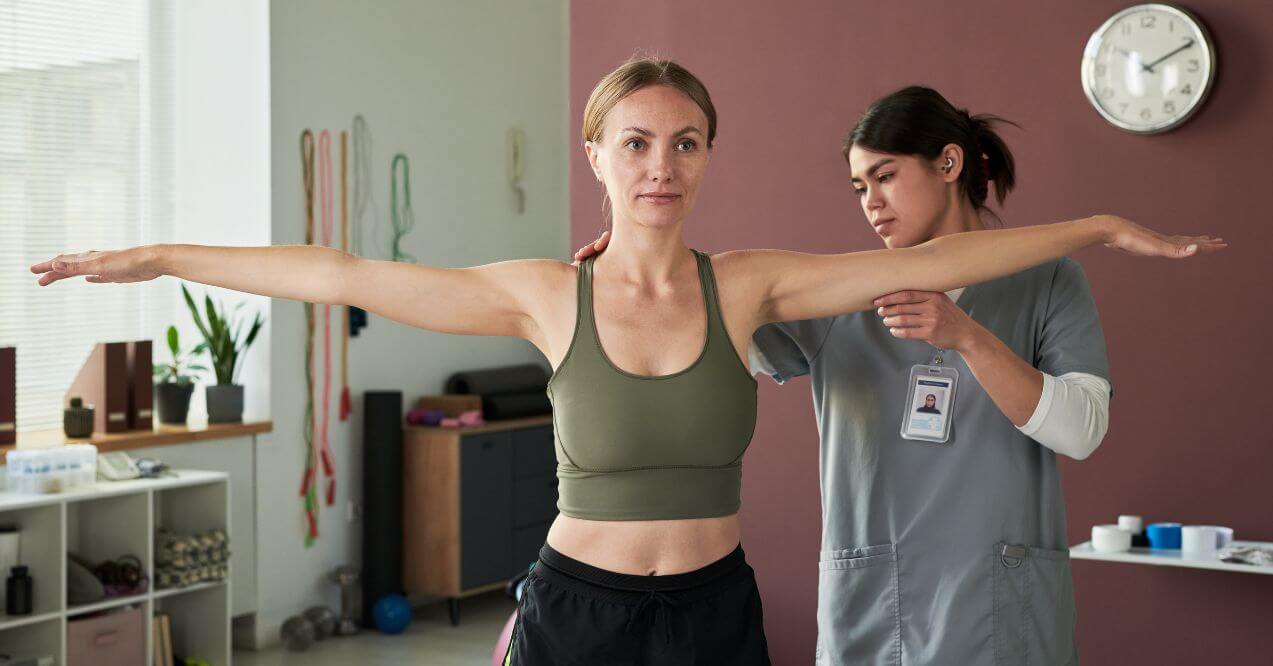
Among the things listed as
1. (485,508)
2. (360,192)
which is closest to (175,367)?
(360,192)

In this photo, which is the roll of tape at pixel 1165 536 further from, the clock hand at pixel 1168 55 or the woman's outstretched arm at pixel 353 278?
the woman's outstretched arm at pixel 353 278

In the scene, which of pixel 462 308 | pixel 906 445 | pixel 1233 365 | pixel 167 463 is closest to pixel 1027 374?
pixel 906 445

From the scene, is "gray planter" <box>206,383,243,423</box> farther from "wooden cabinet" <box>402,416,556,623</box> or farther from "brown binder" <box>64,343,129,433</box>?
"wooden cabinet" <box>402,416,556,623</box>

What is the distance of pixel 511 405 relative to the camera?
5.78 metres

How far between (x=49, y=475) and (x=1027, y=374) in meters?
3.34

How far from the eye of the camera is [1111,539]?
2.75 m

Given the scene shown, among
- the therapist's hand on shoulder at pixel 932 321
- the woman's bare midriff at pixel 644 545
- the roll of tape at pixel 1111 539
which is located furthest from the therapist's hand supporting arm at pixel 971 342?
the roll of tape at pixel 1111 539

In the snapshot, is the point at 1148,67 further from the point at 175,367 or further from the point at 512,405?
the point at 175,367

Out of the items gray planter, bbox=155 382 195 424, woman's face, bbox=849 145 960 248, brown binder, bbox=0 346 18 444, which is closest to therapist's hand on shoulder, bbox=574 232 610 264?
woman's face, bbox=849 145 960 248

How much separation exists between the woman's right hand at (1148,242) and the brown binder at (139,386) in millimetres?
3823

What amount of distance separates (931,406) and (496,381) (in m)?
4.22

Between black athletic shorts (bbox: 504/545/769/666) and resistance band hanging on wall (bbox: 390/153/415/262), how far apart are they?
424 cm

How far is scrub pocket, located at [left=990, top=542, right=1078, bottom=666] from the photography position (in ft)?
5.90

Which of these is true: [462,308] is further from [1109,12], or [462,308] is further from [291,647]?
[291,647]
